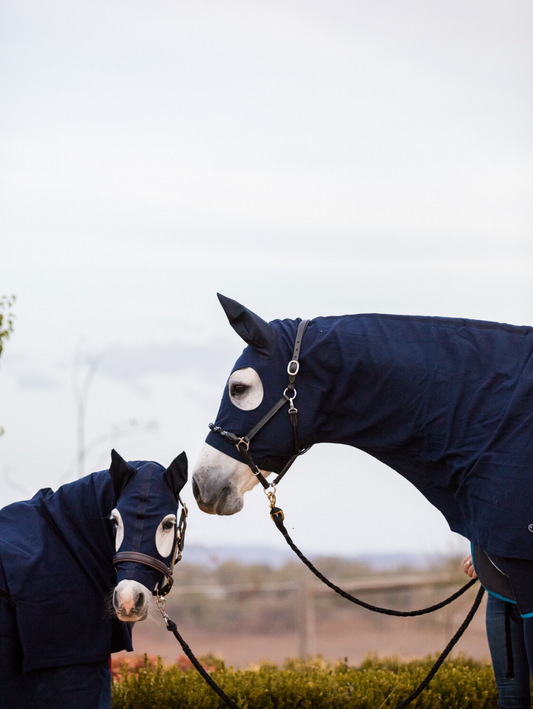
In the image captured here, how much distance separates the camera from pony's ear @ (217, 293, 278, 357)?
123 inches

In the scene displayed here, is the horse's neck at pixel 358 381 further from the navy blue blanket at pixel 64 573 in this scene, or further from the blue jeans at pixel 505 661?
the blue jeans at pixel 505 661

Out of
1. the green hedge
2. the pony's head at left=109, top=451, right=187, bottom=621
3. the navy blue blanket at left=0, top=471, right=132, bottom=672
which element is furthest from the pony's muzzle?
the green hedge

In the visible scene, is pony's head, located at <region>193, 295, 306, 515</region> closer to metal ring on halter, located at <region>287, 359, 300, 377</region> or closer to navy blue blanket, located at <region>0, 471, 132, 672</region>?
metal ring on halter, located at <region>287, 359, 300, 377</region>

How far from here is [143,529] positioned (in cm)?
320

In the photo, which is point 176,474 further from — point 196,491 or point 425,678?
point 425,678

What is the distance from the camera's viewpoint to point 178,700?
4.85 m

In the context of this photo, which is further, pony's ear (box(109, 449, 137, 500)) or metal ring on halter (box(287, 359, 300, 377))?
pony's ear (box(109, 449, 137, 500))

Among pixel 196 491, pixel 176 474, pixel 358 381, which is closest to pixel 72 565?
pixel 176 474

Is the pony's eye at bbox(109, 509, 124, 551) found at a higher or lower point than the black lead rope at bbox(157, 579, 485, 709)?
higher

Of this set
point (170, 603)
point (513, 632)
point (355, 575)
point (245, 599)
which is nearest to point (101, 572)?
point (513, 632)

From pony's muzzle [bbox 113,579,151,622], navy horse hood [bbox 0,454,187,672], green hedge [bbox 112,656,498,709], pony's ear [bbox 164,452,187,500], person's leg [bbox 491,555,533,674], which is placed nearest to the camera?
person's leg [bbox 491,555,533,674]

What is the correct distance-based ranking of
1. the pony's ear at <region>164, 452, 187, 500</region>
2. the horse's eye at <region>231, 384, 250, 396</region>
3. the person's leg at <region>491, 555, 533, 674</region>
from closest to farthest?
the person's leg at <region>491, 555, 533, 674</region>, the horse's eye at <region>231, 384, 250, 396</region>, the pony's ear at <region>164, 452, 187, 500</region>

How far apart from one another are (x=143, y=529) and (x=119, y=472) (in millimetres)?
295

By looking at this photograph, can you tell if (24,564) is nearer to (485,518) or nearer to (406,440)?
(406,440)
